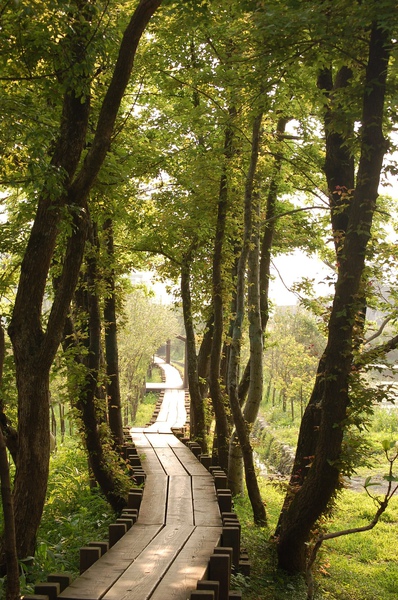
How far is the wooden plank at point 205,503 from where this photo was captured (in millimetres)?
7858

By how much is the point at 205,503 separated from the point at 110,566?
9.86ft

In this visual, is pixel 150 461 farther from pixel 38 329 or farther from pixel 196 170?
pixel 38 329

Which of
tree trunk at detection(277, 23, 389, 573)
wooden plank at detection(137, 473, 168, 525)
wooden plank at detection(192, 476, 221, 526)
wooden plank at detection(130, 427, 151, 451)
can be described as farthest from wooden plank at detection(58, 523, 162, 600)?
wooden plank at detection(130, 427, 151, 451)

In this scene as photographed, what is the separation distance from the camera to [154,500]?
29.1ft

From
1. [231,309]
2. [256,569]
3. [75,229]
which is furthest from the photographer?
[231,309]

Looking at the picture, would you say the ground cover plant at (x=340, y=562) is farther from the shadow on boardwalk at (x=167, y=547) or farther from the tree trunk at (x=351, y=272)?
the tree trunk at (x=351, y=272)

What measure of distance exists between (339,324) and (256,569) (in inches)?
150

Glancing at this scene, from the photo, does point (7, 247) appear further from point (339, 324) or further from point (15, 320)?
point (339, 324)

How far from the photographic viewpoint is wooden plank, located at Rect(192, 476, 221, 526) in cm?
786

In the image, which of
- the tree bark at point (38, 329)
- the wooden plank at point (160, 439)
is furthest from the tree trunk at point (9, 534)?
the wooden plank at point (160, 439)

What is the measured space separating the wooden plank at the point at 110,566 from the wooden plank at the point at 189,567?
1.45ft

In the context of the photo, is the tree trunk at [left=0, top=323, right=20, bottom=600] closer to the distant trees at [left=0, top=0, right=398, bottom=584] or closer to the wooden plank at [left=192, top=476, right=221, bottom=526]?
the distant trees at [left=0, top=0, right=398, bottom=584]

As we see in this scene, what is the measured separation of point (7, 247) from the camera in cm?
911

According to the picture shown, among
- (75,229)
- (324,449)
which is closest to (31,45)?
(75,229)
